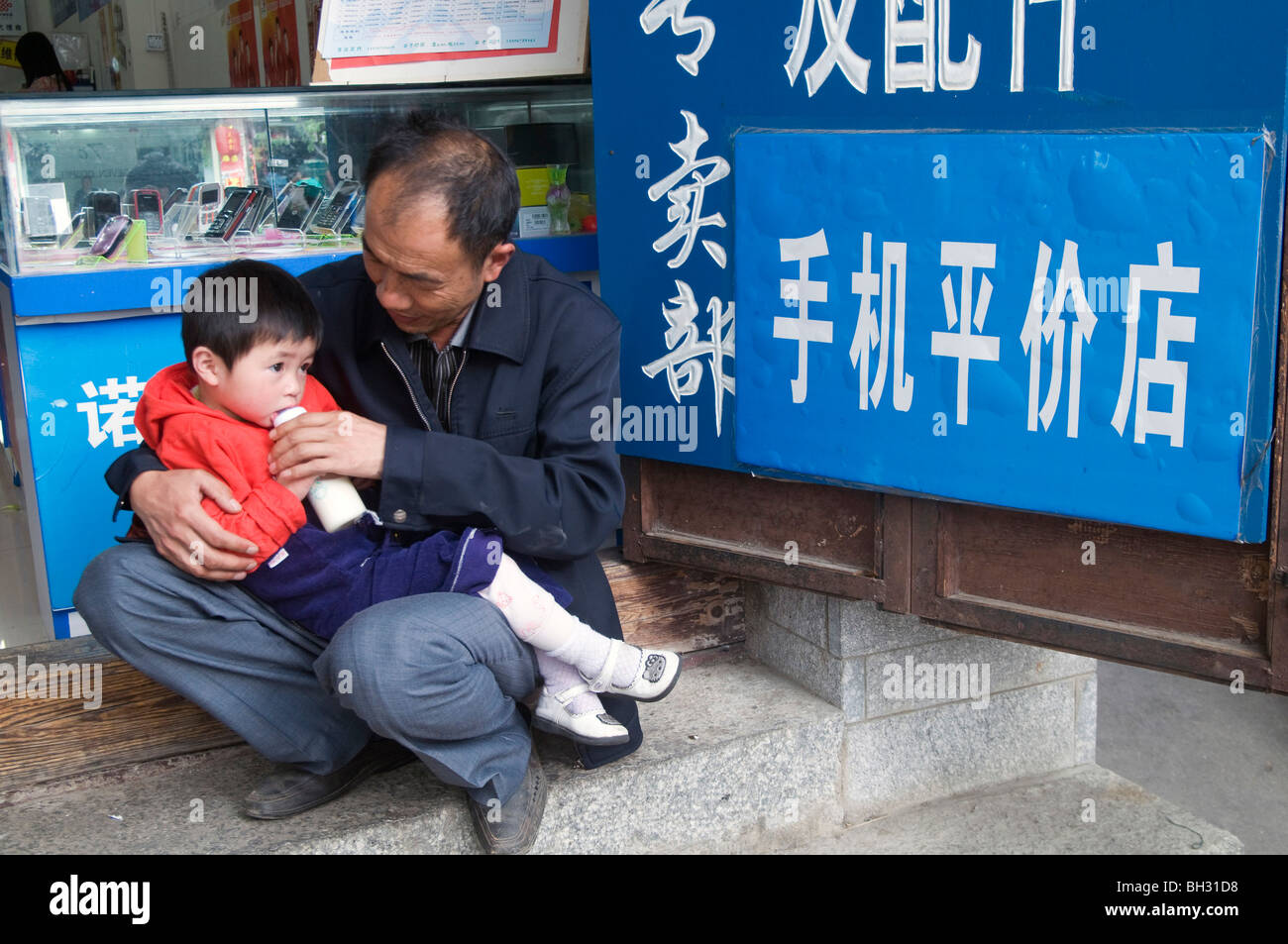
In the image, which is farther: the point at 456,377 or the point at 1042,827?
the point at 1042,827

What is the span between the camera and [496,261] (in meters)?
2.21

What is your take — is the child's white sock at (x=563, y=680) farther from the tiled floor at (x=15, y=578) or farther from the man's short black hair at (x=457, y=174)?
the tiled floor at (x=15, y=578)

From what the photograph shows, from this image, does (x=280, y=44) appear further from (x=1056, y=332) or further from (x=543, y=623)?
(x=1056, y=332)

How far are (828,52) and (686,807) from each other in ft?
5.07

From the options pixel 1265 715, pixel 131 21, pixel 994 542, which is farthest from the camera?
pixel 131 21

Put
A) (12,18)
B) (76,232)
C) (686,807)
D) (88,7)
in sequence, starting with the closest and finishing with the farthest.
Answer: (686,807), (76,232), (88,7), (12,18)

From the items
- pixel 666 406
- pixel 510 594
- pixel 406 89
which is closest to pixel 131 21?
pixel 406 89

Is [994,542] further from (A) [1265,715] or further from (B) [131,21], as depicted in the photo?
(B) [131,21]

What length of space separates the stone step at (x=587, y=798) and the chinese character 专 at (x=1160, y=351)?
3.45 ft

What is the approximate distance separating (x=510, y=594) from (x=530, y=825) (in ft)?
1.50

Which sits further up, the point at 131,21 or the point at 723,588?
the point at 131,21

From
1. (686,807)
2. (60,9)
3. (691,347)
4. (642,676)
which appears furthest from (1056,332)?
(60,9)

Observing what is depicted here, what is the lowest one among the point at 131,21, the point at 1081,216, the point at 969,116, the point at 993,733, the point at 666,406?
the point at 993,733

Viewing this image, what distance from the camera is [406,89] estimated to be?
3352 millimetres
